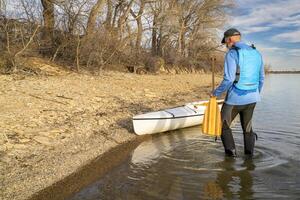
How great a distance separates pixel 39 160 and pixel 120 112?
16.2 feet

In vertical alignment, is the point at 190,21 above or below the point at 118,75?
above

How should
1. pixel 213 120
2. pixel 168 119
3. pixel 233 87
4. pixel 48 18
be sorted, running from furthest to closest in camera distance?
pixel 48 18 < pixel 168 119 < pixel 213 120 < pixel 233 87

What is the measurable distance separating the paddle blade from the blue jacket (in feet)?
1.40

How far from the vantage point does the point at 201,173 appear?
6191 millimetres

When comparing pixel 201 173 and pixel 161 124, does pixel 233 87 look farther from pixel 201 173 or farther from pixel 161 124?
pixel 161 124

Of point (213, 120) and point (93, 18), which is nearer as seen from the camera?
point (213, 120)

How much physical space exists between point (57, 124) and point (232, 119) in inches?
156

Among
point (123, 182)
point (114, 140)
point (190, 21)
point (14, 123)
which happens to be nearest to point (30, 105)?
point (14, 123)

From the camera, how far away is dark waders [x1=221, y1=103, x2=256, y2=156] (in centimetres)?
646

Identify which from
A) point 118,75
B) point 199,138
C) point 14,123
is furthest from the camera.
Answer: point 118,75

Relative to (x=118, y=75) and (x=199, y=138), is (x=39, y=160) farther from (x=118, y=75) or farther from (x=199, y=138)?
(x=118, y=75)

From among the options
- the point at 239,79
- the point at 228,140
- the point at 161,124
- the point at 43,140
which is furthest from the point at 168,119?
the point at 239,79

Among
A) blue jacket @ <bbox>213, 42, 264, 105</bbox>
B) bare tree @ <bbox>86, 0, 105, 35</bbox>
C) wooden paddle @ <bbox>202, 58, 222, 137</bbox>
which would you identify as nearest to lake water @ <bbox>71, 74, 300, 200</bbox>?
wooden paddle @ <bbox>202, 58, 222, 137</bbox>

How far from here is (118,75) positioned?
2005 cm
